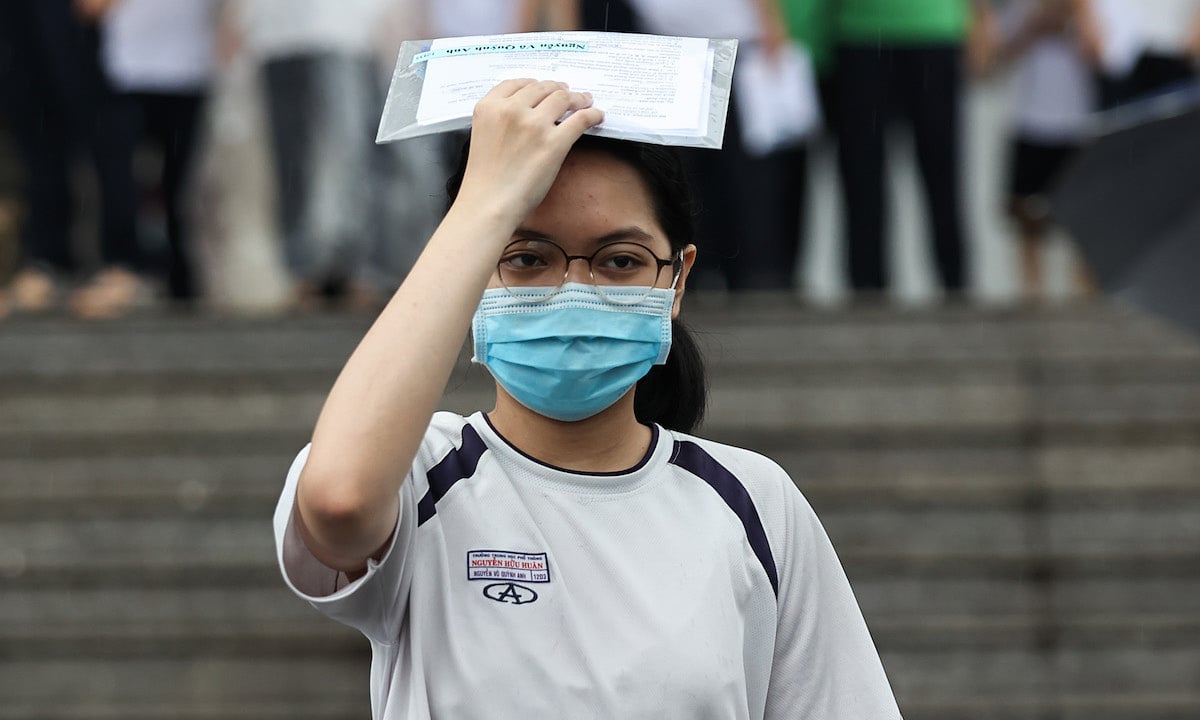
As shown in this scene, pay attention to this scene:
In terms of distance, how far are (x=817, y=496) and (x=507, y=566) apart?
4.93 m

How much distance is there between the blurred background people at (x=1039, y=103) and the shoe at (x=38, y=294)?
4.42 m

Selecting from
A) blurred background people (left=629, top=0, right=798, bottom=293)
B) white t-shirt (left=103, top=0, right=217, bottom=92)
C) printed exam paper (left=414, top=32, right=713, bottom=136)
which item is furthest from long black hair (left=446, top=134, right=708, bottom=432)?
white t-shirt (left=103, top=0, right=217, bottom=92)

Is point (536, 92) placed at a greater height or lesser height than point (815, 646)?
greater

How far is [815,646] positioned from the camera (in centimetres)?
249

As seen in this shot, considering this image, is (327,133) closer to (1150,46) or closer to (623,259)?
(1150,46)

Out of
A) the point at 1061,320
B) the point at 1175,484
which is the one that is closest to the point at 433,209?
the point at 1061,320

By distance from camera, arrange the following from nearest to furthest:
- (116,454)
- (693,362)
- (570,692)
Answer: (570,692), (693,362), (116,454)

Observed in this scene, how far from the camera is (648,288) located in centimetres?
253

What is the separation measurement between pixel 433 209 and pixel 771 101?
5.11ft

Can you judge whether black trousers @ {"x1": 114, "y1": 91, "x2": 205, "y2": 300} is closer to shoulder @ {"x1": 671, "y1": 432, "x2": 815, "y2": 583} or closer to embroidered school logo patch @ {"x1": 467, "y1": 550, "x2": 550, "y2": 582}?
shoulder @ {"x1": 671, "y1": 432, "x2": 815, "y2": 583}

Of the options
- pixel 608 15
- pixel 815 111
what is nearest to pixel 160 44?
pixel 608 15

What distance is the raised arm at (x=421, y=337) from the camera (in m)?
2.15

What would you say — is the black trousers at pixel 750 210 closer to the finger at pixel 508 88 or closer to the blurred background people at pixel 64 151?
the blurred background people at pixel 64 151

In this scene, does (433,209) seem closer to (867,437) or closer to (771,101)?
(771,101)
